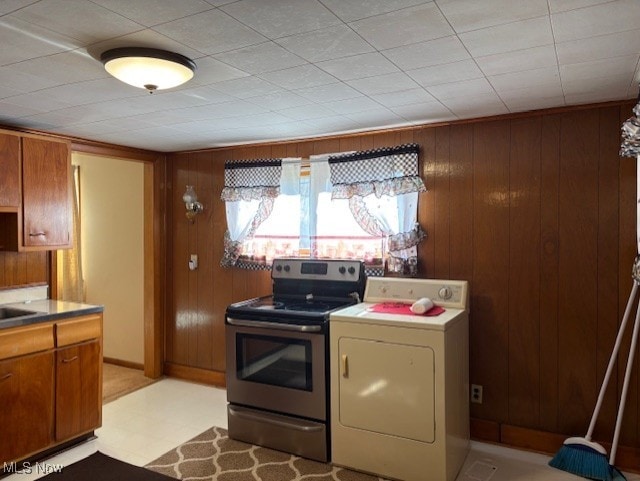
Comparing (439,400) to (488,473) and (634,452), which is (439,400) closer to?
(488,473)

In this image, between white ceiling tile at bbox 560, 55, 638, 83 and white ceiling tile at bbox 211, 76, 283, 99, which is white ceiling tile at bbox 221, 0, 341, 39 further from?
white ceiling tile at bbox 560, 55, 638, 83

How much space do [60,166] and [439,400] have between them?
281 centimetres

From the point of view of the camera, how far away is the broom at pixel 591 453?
8.16 ft

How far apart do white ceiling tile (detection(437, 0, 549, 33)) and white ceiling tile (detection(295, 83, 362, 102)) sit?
2.60ft

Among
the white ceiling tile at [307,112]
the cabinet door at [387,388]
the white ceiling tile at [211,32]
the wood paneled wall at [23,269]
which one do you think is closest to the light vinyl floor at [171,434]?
the cabinet door at [387,388]

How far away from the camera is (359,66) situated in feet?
6.59

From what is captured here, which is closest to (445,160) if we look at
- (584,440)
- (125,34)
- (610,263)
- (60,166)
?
(610,263)

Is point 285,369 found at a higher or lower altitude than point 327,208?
lower

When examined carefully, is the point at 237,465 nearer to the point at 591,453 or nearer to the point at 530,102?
the point at 591,453

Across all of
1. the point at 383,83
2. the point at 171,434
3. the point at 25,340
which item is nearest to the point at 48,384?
the point at 25,340

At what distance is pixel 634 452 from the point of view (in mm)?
2633

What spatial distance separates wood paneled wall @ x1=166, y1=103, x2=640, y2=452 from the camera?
2691 mm

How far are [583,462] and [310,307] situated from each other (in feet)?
5.67

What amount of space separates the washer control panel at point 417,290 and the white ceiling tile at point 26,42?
6.97 feet
